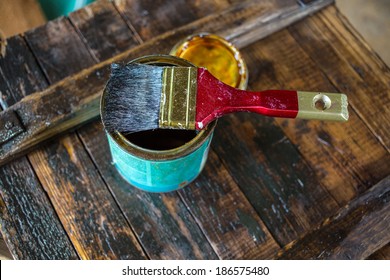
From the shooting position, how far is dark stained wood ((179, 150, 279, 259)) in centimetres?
→ 107

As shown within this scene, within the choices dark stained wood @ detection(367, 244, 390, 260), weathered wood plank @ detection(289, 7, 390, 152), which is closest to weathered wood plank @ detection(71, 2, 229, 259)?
dark stained wood @ detection(367, 244, 390, 260)

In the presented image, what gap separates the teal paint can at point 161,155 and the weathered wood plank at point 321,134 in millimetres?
273

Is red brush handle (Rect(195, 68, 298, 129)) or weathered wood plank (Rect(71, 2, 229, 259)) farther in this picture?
weathered wood plank (Rect(71, 2, 229, 259))

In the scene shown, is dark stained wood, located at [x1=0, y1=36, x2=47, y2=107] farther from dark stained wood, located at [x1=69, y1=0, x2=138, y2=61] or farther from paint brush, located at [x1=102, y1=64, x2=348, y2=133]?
paint brush, located at [x1=102, y1=64, x2=348, y2=133]

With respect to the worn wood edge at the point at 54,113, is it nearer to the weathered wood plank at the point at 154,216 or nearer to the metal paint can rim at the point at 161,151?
the weathered wood plank at the point at 154,216

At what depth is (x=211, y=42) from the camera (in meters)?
1.17

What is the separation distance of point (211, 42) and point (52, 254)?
1.97 ft

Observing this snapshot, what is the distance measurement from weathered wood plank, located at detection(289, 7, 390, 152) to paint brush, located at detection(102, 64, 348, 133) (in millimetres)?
348

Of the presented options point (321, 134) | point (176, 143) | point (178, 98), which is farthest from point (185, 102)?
point (321, 134)

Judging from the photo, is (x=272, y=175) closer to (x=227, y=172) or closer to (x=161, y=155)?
(x=227, y=172)

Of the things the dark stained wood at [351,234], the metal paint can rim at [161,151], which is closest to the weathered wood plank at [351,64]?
the dark stained wood at [351,234]

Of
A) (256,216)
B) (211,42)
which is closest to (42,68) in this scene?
(211,42)

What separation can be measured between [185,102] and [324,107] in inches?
9.8

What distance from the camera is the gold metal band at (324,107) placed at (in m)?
0.87
